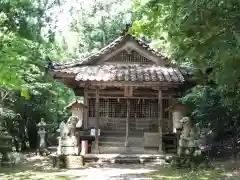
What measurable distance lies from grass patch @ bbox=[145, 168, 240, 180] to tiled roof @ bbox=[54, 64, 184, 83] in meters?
3.97

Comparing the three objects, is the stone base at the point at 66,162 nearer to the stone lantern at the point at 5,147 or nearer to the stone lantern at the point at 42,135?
the stone lantern at the point at 5,147

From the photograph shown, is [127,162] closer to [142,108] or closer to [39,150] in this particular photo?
[142,108]

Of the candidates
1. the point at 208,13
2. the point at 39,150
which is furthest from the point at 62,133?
the point at 208,13

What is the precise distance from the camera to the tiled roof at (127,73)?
15.3 m

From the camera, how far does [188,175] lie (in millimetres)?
11648

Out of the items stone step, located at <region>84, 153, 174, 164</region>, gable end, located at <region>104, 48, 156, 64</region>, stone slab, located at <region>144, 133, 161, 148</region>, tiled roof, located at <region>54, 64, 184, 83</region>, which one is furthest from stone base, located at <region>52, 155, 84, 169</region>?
gable end, located at <region>104, 48, 156, 64</region>

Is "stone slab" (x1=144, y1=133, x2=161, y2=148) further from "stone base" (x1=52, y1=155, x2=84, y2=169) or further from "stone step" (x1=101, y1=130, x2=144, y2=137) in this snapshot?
"stone base" (x1=52, y1=155, x2=84, y2=169)

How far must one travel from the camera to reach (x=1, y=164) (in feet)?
44.8

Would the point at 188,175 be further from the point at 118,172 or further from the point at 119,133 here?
the point at 119,133

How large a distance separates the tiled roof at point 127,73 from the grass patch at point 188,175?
3.97m

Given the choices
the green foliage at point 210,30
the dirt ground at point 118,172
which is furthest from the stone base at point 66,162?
the green foliage at point 210,30

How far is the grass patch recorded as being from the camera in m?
11.2

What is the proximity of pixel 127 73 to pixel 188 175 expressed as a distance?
5.87 metres

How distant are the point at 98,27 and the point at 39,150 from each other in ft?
57.1
